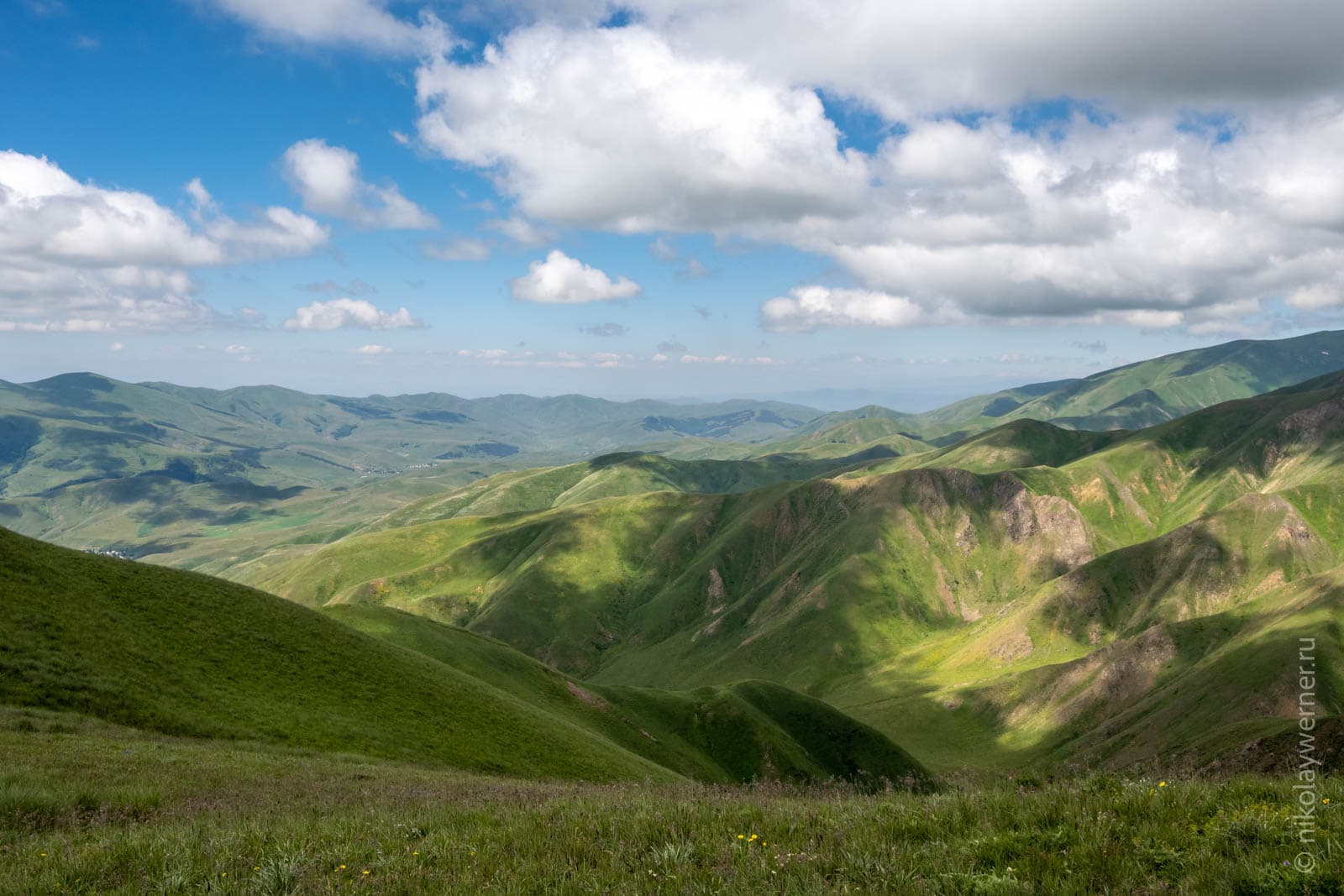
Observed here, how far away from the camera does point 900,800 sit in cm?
1277

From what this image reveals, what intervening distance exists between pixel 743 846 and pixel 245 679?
47.2m

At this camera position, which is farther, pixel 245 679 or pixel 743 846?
pixel 245 679

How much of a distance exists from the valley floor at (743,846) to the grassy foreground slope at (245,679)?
27.7 metres

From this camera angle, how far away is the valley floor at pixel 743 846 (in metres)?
7.94

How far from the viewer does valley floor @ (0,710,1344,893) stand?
26.1ft

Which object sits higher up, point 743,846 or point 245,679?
point 743,846

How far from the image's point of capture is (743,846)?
9.52 m

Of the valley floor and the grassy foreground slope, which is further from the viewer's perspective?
the grassy foreground slope

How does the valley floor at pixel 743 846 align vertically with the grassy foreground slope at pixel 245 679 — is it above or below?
above

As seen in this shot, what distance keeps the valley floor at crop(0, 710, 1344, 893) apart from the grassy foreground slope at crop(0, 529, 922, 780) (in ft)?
90.9

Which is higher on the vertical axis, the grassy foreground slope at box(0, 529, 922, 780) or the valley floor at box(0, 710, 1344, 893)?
the valley floor at box(0, 710, 1344, 893)

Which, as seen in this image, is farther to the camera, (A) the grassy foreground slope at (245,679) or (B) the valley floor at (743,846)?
(A) the grassy foreground slope at (245,679)

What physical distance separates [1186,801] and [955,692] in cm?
17335

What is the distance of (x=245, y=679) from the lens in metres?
45.7
